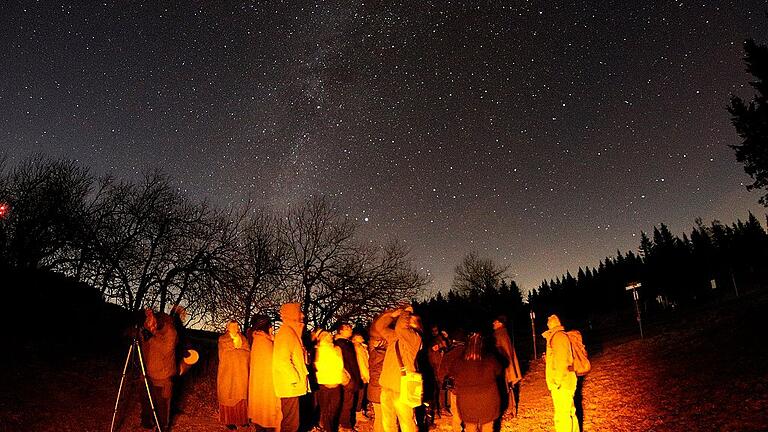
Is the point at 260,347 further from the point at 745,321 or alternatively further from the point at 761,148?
the point at 761,148

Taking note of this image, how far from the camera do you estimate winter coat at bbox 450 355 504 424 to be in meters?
6.64

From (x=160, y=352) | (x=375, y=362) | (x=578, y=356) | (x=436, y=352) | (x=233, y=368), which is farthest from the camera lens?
(x=436, y=352)

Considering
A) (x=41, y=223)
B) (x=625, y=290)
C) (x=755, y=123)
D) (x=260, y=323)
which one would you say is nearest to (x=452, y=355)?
(x=260, y=323)

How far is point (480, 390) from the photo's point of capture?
262 inches

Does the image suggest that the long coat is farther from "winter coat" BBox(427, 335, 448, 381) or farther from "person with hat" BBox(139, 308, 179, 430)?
"winter coat" BBox(427, 335, 448, 381)

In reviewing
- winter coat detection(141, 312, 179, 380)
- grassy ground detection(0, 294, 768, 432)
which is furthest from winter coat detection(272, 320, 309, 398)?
grassy ground detection(0, 294, 768, 432)

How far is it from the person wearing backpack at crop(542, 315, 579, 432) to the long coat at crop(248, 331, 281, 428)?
4.10 meters

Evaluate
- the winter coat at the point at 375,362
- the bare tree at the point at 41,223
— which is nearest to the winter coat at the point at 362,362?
the winter coat at the point at 375,362

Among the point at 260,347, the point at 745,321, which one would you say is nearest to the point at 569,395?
the point at 260,347

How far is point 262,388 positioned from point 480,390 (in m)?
3.26

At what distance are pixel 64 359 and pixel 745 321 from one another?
2248 centimetres

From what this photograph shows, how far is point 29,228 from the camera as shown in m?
20.1

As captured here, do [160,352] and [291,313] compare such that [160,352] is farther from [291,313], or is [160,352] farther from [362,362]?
[362,362]

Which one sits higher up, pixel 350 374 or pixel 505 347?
pixel 505 347
